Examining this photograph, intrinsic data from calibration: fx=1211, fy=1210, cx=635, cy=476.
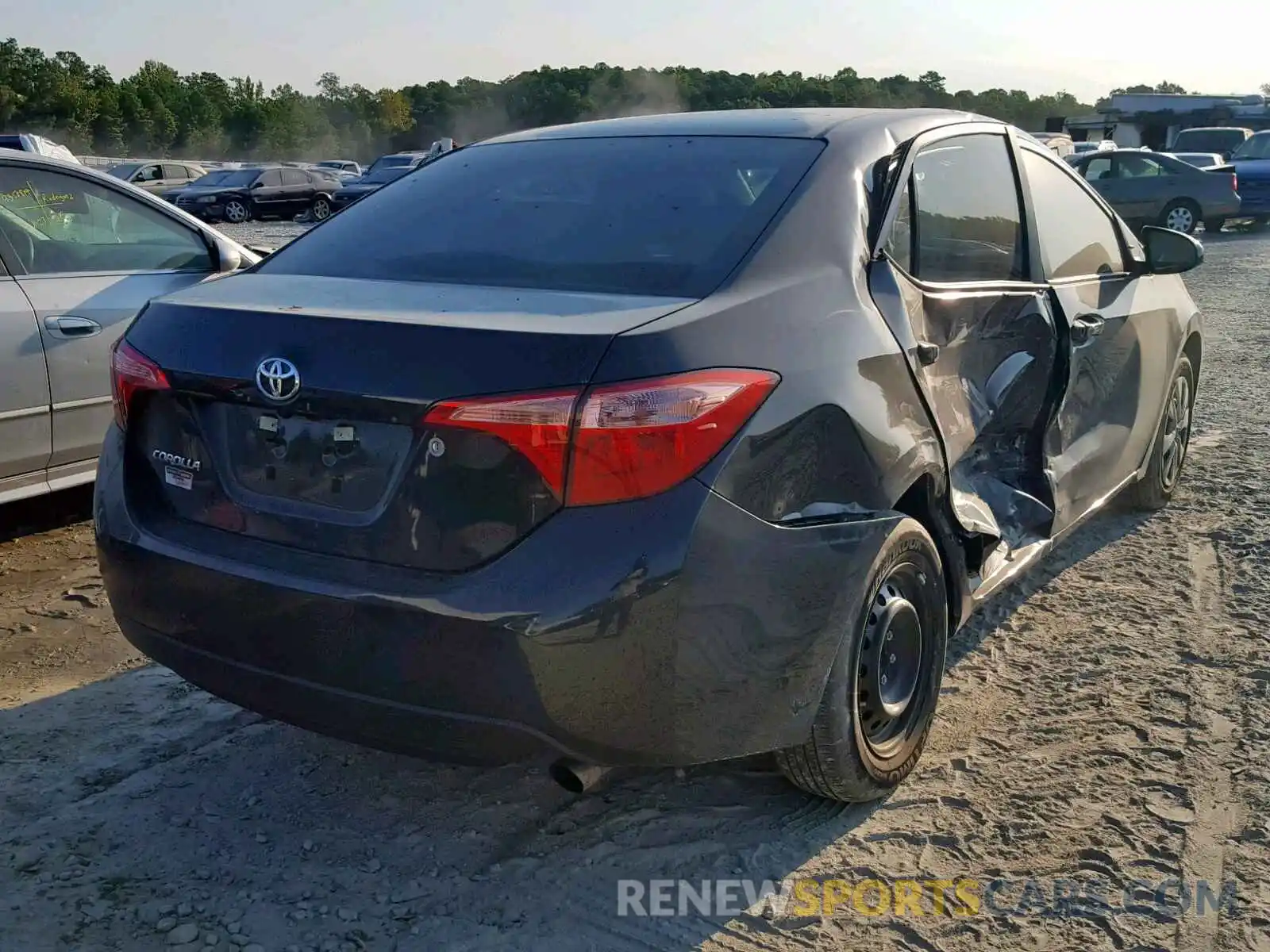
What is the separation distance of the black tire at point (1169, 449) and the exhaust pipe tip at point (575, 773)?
3.43 meters

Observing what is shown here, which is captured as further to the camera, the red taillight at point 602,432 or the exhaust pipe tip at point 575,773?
the exhaust pipe tip at point 575,773

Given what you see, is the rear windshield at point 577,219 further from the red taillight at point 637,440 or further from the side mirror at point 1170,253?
the side mirror at point 1170,253

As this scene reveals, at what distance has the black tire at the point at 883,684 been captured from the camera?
2.71m

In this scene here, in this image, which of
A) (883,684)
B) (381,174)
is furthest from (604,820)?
(381,174)

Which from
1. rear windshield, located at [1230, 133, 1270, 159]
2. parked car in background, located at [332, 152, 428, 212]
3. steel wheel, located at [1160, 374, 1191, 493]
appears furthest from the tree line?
steel wheel, located at [1160, 374, 1191, 493]

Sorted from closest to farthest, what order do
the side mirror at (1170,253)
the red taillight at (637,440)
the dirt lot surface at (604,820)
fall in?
1. the red taillight at (637,440)
2. the dirt lot surface at (604,820)
3. the side mirror at (1170,253)

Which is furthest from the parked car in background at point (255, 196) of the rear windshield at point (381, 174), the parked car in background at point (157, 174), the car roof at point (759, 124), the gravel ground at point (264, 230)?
the car roof at point (759, 124)

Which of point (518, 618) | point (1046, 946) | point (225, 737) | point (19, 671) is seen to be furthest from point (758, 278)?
point (19, 671)

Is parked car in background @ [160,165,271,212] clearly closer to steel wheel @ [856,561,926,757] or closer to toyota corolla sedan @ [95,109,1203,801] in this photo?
toyota corolla sedan @ [95,109,1203,801]

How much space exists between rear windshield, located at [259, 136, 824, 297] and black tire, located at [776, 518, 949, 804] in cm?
81

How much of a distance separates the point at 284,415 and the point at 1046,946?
1.89m

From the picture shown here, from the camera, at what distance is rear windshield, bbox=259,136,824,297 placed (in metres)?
2.75

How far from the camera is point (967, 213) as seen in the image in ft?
11.4

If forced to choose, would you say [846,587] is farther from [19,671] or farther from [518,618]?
[19,671]
